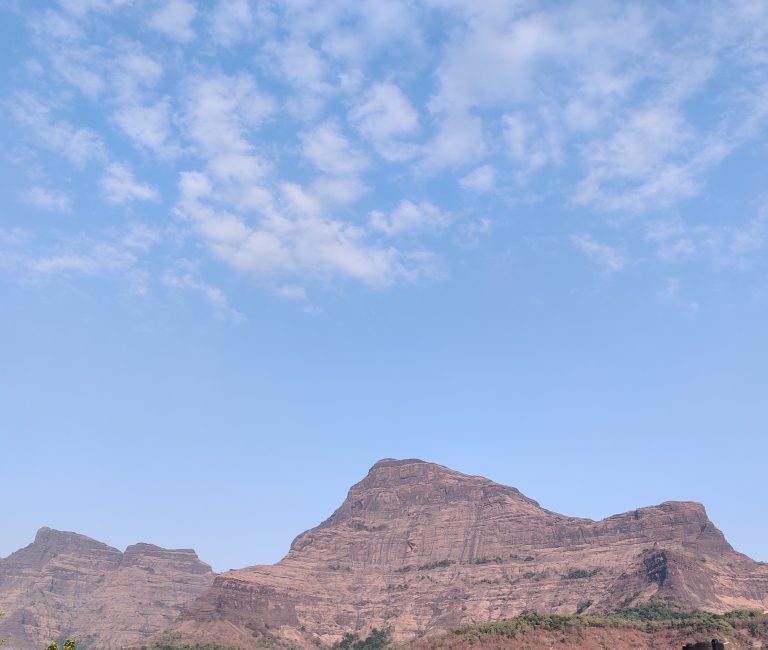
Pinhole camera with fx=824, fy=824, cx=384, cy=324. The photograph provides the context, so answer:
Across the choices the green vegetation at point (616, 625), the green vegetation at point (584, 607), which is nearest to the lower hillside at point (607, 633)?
the green vegetation at point (616, 625)

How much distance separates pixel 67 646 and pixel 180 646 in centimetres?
15973

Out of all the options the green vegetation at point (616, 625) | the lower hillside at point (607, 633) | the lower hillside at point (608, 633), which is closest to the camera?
the lower hillside at point (607, 633)

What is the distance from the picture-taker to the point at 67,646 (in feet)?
144

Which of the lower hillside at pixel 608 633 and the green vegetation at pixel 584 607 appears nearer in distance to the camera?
the lower hillside at pixel 608 633

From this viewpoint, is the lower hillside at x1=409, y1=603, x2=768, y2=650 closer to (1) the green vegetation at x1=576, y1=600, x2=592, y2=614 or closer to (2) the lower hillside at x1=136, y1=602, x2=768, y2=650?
(2) the lower hillside at x1=136, y1=602, x2=768, y2=650

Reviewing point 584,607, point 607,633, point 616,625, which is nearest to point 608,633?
point 607,633

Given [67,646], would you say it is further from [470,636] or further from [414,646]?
[414,646]

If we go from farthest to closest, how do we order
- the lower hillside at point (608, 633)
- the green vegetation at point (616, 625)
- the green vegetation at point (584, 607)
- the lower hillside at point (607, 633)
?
the green vegetation at point (584, 607) → the green vegetation at point (616, 625) → the lower hillside at point (608, 633) → the lower hillside at point (607, 633)

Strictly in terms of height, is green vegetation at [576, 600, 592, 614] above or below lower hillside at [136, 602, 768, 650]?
above

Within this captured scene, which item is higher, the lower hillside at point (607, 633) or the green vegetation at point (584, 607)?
the green vegetation at point (584, 607)

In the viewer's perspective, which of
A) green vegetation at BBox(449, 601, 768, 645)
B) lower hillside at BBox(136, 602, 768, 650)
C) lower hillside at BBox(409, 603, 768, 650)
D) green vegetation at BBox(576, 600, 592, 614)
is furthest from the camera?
green vegetation at BBox(576, 600, 592, 614)

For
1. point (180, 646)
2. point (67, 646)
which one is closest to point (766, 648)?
point (67, 646)

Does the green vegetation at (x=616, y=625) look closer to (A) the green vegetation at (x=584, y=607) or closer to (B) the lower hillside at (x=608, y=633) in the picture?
(B) the lower hillside at (x=608, y=633)

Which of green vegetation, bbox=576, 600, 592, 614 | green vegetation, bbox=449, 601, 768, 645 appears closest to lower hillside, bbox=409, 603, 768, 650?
green vegetation, bbox=449, 601, 768, 645
